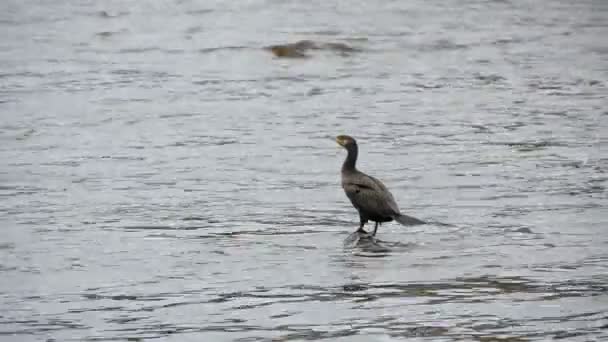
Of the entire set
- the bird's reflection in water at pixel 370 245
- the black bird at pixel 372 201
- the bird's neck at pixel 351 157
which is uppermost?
the bird's neck at pixel 351 157

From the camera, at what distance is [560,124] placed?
2095cm

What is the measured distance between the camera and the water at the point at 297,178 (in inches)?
437

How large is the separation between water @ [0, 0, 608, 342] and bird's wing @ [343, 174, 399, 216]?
387 mm

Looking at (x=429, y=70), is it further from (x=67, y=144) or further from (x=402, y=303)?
(x=402, y=303)

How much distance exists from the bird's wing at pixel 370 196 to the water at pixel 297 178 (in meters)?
0.39

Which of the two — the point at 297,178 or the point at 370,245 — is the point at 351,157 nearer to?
Result: the point at 370,245

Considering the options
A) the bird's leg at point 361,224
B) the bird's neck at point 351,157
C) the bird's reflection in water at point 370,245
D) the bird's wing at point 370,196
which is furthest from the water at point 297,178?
Result: the bird's neck at point 351,157

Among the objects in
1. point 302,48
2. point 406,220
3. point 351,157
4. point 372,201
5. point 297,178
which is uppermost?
point 351,157

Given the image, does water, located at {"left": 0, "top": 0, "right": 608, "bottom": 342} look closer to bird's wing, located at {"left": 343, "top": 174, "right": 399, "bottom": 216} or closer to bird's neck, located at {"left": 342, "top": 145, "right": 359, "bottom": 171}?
bird's wing, located at {"left": 343, "top": 174, "right": 399, "bottom": 216}

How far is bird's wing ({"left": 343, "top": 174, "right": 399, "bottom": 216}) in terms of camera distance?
13.7 metres

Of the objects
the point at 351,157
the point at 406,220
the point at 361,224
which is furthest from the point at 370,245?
the point at 351,157

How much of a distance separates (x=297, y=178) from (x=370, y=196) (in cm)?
359

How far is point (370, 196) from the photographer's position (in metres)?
13.8

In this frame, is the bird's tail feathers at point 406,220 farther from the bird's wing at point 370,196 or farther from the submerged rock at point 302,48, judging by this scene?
the submerged rock at point 302,48
